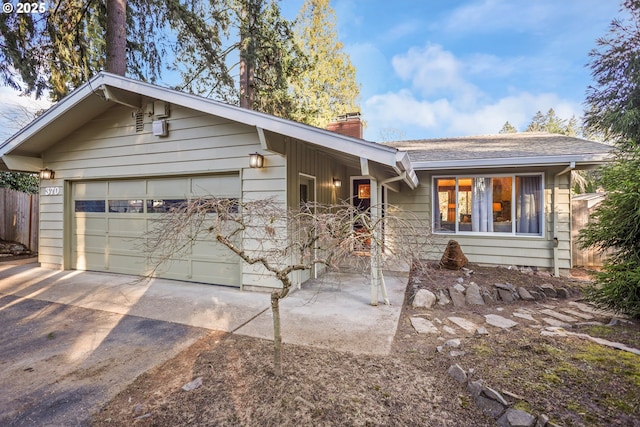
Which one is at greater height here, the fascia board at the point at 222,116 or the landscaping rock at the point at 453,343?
the fascia board at the point at 222,116

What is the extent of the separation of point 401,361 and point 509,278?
3851mm

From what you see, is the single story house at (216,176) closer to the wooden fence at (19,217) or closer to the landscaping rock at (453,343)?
the landscaping rock at (453,343)

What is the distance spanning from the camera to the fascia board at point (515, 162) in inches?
214

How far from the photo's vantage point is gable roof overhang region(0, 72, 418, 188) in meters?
3.95

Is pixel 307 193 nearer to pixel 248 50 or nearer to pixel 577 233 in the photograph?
pixel 248 50

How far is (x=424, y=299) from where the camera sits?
4.48m

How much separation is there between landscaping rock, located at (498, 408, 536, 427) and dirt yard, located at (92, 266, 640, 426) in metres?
0.08

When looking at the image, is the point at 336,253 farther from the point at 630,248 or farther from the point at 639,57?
the point at 639,57

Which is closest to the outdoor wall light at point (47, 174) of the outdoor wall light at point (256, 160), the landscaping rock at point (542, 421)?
the outdoor wall light at point (256, 160)

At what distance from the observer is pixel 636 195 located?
3307mm

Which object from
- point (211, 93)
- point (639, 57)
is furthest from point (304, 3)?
point (639, 57)

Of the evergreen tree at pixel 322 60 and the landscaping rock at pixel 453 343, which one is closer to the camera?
the landscaping rock at pixel 453 343

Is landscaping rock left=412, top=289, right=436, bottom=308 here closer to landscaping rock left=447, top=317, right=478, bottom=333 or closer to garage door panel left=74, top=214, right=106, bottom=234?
landscaping rock left=447, top=317, right=478, bottom=333

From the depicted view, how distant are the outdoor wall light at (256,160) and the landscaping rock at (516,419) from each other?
4.23 meters
